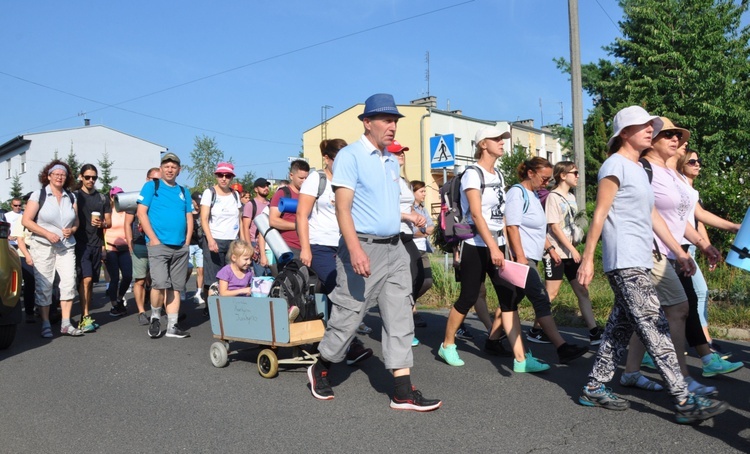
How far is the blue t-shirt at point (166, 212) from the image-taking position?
8.23 m

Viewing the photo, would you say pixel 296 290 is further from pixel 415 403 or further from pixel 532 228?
pixel 532 228

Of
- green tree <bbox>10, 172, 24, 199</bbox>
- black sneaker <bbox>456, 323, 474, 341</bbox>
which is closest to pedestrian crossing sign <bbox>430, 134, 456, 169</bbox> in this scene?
black sneaker <bbox>456, 323, 474, 341</bbox>

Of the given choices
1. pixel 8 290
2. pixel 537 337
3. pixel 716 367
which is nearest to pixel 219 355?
pixel 8 290

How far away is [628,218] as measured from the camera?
4609mm

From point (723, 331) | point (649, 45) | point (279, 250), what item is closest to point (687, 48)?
point (649, 45)

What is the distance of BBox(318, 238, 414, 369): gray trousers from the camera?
4957 mm

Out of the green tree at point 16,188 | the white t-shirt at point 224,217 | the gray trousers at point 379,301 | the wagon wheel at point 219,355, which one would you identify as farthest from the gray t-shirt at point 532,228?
the green tree at point 16,188

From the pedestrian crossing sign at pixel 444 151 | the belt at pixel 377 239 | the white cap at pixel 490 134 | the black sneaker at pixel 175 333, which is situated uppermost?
the pedestrian crossing sign at pixel 444 151

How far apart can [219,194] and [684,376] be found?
21.0 ft

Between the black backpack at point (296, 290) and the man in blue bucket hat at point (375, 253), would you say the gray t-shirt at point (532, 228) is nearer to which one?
the man in blue bucket hat at point (375, 253)

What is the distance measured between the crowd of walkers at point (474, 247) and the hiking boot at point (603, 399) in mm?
12

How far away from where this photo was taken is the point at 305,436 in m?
4.35

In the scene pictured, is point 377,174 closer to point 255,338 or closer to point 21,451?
point 255,338

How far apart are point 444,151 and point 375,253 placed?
6.93 meters
